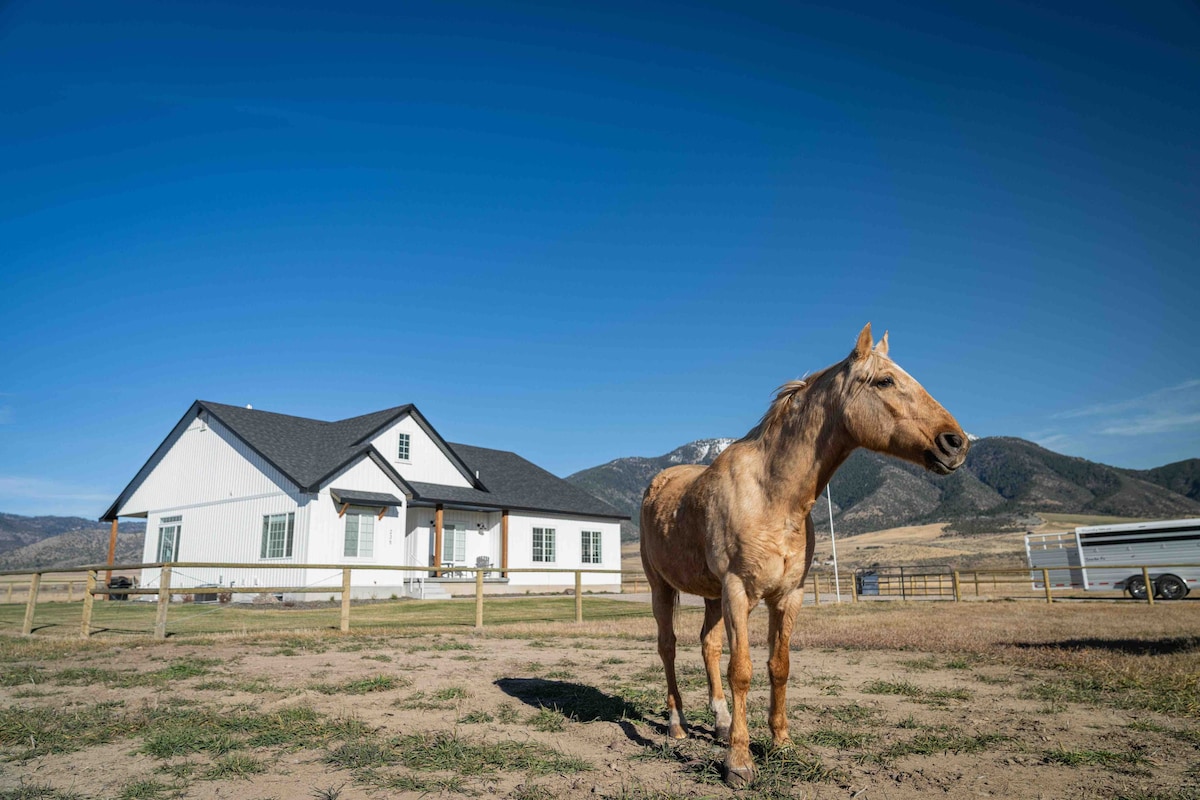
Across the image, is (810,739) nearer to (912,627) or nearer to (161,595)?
(912,627)

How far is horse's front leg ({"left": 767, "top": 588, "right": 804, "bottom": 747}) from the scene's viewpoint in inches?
179

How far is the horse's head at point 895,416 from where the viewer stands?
157 inches

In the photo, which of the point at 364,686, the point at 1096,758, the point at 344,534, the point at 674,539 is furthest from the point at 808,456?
the point at 344,534

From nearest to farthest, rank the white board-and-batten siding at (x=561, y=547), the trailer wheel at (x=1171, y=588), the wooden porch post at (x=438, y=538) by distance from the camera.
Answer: the trailer wheel at (x=1171, y=588), the wooden porch post at (x=438, y=538), the white board-and-batten siding at (x=561, y=547)

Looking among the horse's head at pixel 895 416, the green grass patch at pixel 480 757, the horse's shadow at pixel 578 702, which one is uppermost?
the horse's head at pixel 895 416

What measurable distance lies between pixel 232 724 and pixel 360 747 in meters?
1.48

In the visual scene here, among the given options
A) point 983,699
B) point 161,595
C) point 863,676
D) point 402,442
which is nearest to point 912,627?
point 863,676

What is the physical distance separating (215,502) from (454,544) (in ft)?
33.5

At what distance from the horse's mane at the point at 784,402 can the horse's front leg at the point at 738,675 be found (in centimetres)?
108

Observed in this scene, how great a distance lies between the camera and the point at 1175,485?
178m

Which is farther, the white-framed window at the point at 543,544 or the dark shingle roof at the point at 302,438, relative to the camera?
the white-framed window at the point at 543,544

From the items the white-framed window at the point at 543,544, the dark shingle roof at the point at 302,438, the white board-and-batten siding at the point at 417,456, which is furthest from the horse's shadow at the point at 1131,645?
the white-framed window at the point at 543,544

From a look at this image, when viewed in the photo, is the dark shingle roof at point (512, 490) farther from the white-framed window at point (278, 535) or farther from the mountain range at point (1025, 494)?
the mountain range at point (1025, 494)

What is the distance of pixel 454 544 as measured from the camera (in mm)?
32562
